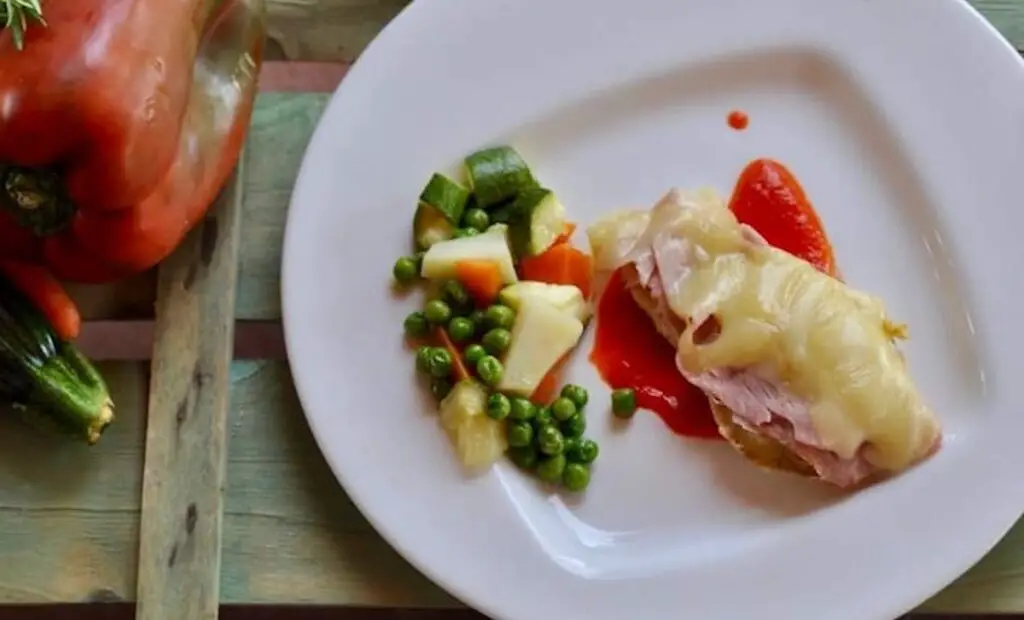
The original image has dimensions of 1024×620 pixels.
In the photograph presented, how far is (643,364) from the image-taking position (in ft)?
5.74

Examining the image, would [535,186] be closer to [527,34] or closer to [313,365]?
[527,34]

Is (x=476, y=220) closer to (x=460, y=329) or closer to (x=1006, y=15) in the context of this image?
(x=460, y=329)

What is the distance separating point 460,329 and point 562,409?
17 centimetres

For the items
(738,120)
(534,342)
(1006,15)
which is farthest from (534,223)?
(1006,15)

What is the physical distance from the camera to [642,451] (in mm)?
1699

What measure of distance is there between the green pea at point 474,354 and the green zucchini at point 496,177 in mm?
216

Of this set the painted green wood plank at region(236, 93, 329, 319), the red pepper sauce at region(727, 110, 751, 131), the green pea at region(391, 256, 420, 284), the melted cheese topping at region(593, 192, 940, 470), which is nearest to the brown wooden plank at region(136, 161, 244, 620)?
the painted green wood plank at region(236, 93, 329, 319)

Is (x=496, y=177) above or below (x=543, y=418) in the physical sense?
above

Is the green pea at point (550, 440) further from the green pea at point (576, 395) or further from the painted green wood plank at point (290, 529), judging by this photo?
the painted green wood plank at point (290, 529)

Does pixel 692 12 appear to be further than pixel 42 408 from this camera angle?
Yes

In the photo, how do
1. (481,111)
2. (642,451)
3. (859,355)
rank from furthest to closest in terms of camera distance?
(481,111) < (642,451) < (859,355)

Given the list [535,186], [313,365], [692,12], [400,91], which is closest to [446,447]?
[313,365]

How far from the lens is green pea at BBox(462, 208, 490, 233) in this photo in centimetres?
173

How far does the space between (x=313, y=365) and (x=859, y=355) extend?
2.35ft
